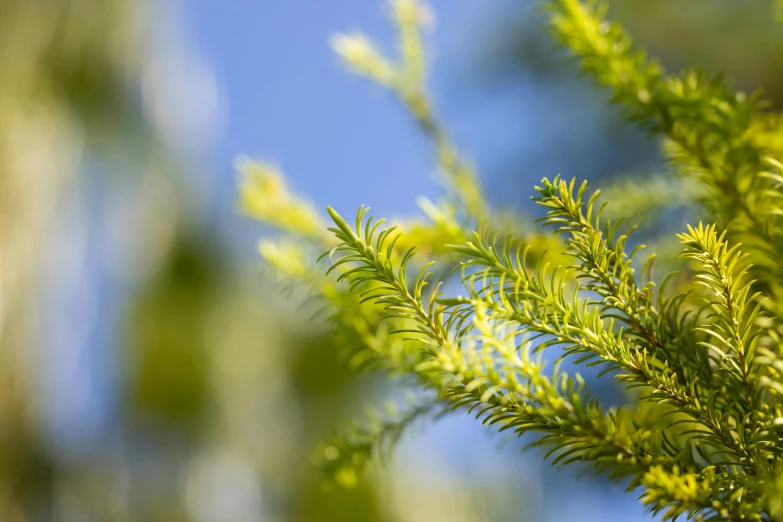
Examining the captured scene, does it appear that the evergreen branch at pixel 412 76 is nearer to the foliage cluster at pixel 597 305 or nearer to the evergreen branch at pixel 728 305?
the foliage cluster at pixel 597 305

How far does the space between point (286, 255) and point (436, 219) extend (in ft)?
0.15

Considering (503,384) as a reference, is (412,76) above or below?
above

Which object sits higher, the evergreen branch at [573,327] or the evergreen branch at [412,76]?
the evergreen branch at [412,76]

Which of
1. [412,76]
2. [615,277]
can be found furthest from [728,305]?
[412,76]

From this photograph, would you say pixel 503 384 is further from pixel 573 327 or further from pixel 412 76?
pixel 412 76

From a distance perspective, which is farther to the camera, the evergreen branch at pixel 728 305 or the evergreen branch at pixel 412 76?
the evergreen branch at pixel 412 76

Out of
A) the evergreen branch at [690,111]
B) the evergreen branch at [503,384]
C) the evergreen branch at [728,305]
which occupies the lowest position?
the evergreen branch at [503,384]

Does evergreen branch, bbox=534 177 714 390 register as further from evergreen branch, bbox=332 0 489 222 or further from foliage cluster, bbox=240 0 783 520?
evergreen branch, bbox=332 0 489 222

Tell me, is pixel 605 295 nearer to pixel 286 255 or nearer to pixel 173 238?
pixel 286 255

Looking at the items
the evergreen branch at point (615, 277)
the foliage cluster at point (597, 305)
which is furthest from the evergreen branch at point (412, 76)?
the evergreen branch at point (615, 277)

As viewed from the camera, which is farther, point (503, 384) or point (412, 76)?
point (412, 76)

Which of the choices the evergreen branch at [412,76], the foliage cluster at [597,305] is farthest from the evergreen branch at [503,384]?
the evergreen branch at [412,76]

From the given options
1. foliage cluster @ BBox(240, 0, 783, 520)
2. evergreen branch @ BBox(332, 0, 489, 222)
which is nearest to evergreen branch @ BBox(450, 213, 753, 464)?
foliage cluster @ BBox(240, 0, 783, 520)

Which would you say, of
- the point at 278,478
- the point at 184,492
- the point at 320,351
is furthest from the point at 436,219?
the point at 320,351
